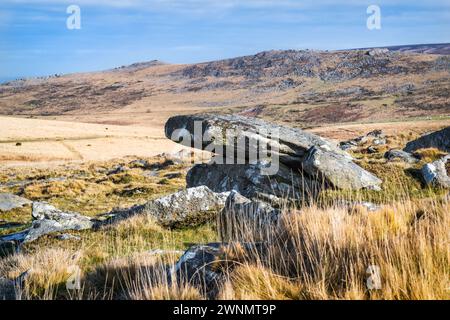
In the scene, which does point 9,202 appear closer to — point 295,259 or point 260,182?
point 260,182

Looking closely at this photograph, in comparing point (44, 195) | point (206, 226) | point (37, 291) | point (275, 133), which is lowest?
point (44, 195)

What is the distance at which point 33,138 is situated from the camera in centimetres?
6656

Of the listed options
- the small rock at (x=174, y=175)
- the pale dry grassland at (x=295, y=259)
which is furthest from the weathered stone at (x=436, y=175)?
the small rock at (x=174, y=175)

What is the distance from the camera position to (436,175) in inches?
600

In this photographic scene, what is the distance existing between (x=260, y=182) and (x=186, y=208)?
4.61 meters

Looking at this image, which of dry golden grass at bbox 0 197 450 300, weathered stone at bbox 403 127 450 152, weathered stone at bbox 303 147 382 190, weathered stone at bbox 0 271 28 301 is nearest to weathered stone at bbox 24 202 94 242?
weathered stone at bbox 0 271 28 301

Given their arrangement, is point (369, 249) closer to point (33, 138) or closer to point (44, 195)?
point (44, 195)

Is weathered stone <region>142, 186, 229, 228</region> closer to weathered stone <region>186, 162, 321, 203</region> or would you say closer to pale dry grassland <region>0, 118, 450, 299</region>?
pale dry grassland <region>0, 118, 450, 299</region>

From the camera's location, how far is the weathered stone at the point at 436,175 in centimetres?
1488

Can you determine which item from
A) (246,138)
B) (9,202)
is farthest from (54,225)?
(9,202)

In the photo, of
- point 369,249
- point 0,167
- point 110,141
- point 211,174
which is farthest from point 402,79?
point 369,249

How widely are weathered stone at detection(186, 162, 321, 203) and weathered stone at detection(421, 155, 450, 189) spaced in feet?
12.6

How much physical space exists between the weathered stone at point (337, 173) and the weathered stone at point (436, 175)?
1624mm

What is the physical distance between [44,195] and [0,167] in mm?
21236
